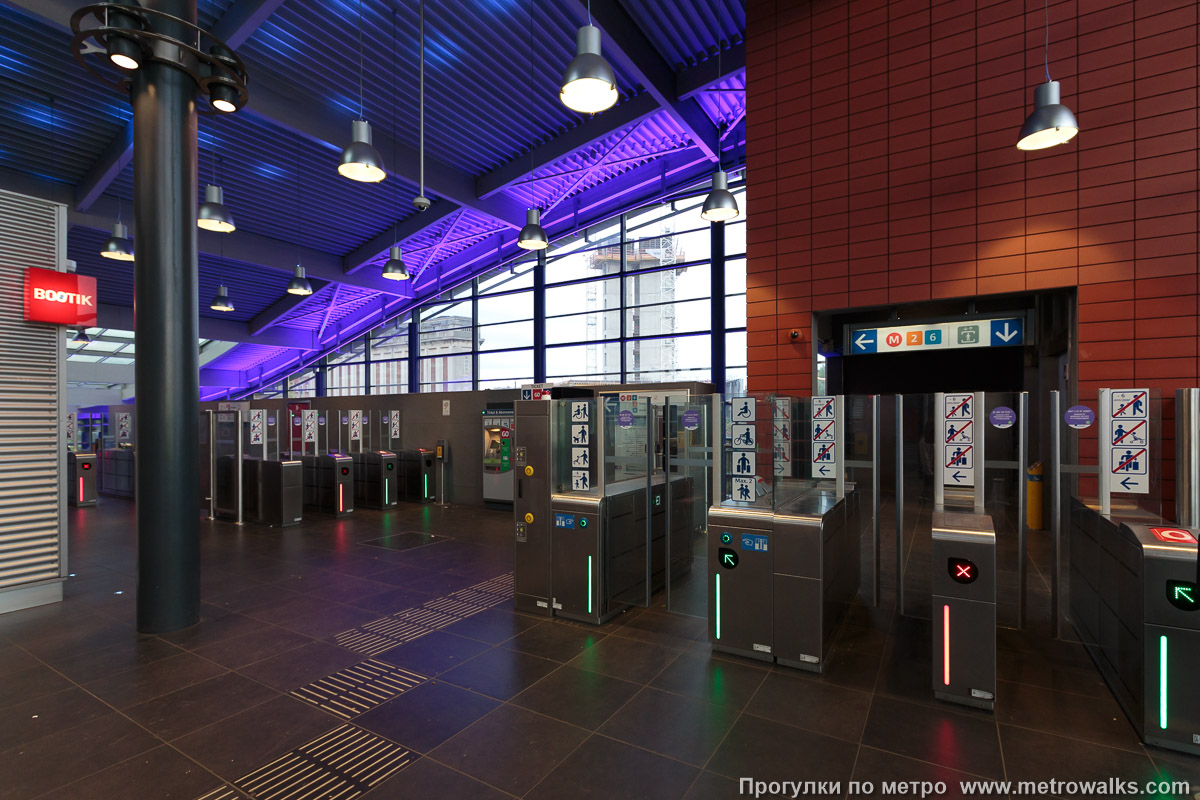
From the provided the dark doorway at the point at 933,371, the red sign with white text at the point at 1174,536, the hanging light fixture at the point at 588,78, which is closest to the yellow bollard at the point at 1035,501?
the dark doorway at the point at 933,371

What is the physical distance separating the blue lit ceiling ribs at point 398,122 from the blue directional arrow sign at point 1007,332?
570 cm

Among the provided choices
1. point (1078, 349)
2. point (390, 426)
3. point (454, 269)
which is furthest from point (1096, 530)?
point (454, 269)

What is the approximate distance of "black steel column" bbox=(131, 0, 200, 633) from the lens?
4.66 meters

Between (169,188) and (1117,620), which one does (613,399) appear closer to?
(1117,620)

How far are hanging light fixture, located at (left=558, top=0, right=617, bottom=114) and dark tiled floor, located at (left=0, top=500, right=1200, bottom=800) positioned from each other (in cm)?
391

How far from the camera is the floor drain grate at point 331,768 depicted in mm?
2639

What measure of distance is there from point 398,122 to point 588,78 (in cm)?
753

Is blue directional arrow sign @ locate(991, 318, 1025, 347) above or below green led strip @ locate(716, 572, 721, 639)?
above

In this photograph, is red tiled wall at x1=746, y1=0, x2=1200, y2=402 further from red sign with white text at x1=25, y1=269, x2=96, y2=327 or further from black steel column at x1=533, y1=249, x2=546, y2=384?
A: black steel column at x1=533, y1=249, x2=546, y2=384

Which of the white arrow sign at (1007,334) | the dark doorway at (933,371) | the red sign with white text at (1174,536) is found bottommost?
→ the red sign with white text at (1174,536)

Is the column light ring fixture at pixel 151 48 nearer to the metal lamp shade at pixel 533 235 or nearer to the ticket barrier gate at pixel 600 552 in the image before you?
the metal lamp shade at pixel 533 235

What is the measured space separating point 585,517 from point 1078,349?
5.36 meters

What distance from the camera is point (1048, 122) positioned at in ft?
14.7

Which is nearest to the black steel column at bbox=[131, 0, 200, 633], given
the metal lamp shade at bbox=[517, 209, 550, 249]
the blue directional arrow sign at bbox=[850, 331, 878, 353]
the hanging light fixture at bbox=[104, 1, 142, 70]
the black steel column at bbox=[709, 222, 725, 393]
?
the hanging light fixture at bbox=[104, 1, 142, 70]
